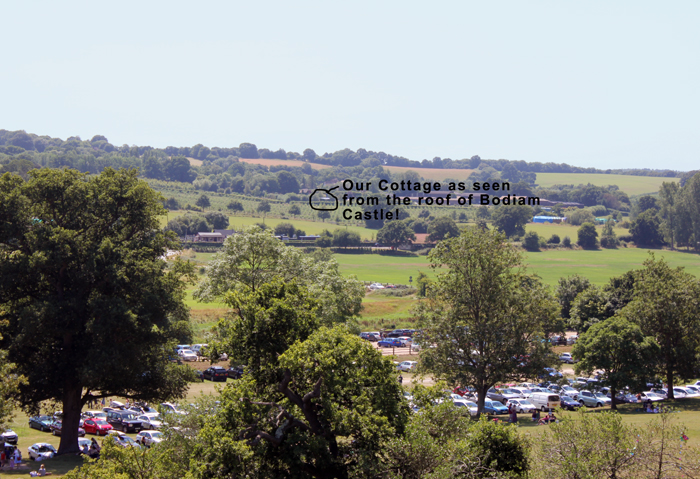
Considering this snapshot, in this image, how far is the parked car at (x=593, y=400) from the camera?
139 feet

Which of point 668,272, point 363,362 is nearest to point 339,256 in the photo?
point 668,272

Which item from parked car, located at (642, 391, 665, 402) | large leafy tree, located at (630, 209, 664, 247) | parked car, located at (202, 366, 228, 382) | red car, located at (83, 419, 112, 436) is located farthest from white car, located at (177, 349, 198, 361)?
large leafy tree, located at (630, 209, 664, 247)

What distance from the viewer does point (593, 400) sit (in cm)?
4244

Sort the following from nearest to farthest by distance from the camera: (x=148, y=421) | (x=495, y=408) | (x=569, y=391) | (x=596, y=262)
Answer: (x=148, y=421) → (x=495, y=408) → (x=569, y=391) → (x=596, y=262)

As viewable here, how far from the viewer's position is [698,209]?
156 meters

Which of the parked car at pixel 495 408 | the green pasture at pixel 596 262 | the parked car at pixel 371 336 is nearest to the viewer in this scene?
the parked car at pixel 495 408

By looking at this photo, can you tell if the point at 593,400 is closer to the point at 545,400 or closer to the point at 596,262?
the point at 545,400

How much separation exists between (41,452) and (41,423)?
8967 mm

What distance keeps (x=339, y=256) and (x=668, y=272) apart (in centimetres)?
10744

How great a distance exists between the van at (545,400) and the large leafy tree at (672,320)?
7603 millimetres

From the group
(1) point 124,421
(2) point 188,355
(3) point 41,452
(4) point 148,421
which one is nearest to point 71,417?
(3) point 41,452

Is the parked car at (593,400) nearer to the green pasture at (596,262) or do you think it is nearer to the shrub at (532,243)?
the green pasture at (596,262)

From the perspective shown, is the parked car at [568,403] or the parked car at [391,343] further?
the parked car at [391,343]

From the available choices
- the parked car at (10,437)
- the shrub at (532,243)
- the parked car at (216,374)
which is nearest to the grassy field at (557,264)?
the shrub at (532,243)
